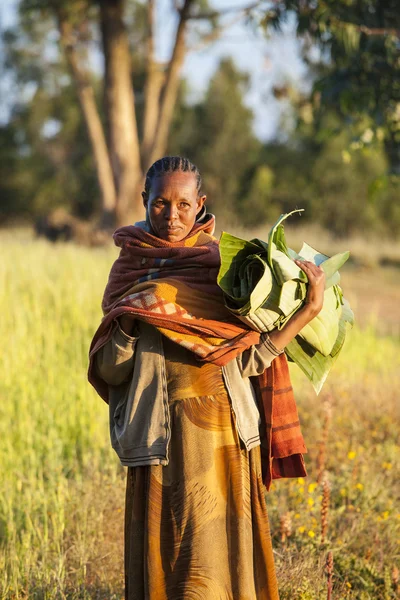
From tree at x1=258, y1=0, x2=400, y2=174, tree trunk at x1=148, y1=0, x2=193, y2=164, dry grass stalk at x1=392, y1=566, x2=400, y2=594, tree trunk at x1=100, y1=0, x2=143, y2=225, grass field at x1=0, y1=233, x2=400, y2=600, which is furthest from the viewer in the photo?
tree trunk at x1=100, y1=0, x2=143, y2=225

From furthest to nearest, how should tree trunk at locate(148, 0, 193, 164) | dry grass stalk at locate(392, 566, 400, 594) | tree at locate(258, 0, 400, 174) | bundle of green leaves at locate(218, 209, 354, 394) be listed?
tree trunk at locate(148, 0, 193, 164) < tree at locate(258, 0, 400, 174) < dry grass stalk at locate(392, 566, 400, 594) < bundle of green leaves at locate(218, 209, 354, 394)

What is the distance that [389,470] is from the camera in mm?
4168

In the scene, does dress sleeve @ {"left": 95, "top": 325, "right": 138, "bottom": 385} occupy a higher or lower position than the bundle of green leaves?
lower

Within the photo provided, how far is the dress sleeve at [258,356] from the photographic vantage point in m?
2.15

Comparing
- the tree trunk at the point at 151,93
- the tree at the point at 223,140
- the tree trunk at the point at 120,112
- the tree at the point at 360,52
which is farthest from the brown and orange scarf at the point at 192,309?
the tree at the point at 223,140

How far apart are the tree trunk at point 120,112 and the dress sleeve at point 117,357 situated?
10.5 m

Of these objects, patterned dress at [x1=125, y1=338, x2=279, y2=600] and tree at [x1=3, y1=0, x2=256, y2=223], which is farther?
tree at [x1=3, y1=0, x2=256, y2=223]

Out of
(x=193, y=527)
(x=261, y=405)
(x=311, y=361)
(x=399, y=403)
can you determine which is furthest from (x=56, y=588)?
(x=399, y=403)

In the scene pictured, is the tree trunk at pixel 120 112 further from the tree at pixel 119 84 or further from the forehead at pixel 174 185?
the forehead at pixel 174 185

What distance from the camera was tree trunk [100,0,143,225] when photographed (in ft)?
40.1

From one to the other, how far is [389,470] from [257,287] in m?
2.56

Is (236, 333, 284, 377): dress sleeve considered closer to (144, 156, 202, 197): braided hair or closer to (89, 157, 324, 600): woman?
(89, 157, 324, 600): woman

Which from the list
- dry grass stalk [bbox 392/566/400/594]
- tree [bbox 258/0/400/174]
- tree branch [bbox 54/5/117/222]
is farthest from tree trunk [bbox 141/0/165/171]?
dry grass stalk [bbox 392/566/400/594]

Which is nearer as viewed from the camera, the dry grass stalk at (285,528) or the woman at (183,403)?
the woman at (183,403)
